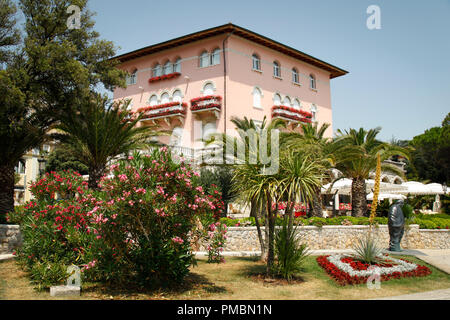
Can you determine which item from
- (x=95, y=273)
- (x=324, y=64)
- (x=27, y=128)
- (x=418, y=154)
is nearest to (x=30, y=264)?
(x=95, y=273)

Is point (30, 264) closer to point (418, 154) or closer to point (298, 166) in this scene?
point (298, 166)

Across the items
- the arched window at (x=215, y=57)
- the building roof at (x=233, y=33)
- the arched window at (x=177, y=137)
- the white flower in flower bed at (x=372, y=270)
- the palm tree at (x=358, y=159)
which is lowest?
the white flower in flower bed at (x=372, y=270)

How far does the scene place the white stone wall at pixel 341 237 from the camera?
1455 centimetres

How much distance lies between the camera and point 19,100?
11992mm

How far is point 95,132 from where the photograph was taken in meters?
14.7

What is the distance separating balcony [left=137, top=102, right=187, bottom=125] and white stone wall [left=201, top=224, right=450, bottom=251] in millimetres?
14696

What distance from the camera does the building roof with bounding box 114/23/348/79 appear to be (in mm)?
25938

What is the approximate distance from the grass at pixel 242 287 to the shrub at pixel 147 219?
1.39 ft

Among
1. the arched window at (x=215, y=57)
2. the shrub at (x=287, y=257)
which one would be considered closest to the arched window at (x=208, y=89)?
the arched window at (x=215, y=57)

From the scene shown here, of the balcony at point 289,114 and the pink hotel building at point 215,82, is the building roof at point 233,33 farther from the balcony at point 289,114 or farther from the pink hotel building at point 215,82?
the balcony at point 289,114

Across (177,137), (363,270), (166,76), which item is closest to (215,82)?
(166,76)

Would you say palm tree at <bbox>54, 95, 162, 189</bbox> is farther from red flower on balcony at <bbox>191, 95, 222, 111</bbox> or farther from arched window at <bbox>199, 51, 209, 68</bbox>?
arched window at <bbox>199, 51, 209, 68</bbox>

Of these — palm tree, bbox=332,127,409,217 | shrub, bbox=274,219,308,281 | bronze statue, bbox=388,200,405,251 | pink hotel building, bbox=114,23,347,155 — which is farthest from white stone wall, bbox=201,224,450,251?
pink hotel building, bbox=114,23,347,155
